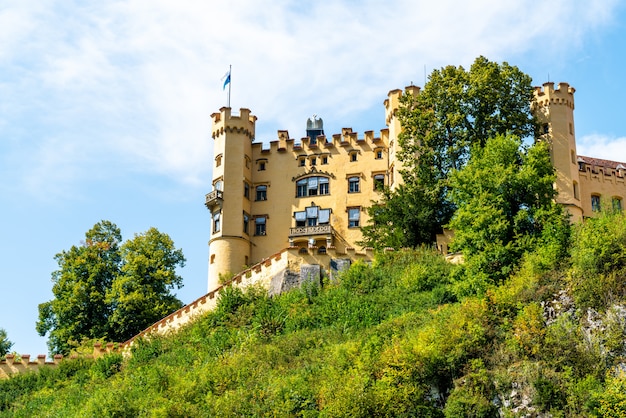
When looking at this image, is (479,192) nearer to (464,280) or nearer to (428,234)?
(464,280)

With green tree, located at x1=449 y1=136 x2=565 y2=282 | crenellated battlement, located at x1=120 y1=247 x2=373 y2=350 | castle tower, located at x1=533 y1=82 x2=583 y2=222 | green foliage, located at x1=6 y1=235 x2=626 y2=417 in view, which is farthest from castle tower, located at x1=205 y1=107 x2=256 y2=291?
green tree, located at x1=449 y1=136 x2=565 y2=282

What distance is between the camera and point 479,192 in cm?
4534

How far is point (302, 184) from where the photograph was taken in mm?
64250

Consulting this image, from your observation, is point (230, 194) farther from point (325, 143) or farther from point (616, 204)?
point (616, 204)

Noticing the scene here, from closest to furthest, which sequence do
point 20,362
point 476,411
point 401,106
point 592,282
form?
1. point 476,411
2. point 592,282
3. point 20,362
4. point 401,106

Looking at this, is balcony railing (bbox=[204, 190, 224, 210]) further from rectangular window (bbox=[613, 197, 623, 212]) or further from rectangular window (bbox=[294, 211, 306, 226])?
rectangular window (bbox=[613, 197, 623, 212])

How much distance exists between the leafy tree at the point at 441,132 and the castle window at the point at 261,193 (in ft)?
29.8

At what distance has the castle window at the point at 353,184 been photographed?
207 ft

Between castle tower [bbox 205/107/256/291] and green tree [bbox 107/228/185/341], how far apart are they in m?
2.29

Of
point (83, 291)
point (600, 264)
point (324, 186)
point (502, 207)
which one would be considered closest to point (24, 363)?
point (83, 291)

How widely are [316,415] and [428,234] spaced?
59.4 feet

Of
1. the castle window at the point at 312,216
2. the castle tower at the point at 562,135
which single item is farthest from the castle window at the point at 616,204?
the castle window at the point at 312,216

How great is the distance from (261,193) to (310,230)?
436 centimetres

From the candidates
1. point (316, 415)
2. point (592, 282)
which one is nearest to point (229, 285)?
point (316, 415)
